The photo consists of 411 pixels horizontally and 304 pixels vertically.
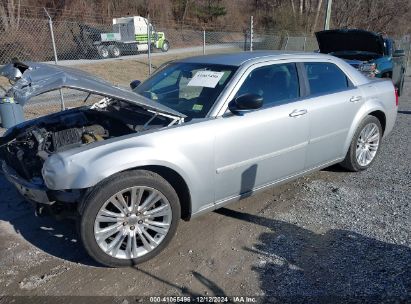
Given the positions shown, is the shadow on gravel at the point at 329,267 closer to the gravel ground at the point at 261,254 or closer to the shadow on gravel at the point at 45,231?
the gravel ground at the point at 261,254

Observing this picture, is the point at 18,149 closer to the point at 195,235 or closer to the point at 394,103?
the point at 195,235

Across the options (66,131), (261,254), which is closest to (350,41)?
(261,254)

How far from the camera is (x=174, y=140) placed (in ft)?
10.2

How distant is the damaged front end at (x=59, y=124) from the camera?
2969 mm

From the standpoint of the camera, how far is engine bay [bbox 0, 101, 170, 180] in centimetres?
338

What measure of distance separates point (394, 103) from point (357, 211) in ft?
6.70

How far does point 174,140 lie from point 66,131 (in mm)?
1159

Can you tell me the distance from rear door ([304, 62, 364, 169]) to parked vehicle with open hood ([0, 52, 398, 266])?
0.05ft

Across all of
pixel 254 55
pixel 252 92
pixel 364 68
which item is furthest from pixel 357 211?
pixel 364 68

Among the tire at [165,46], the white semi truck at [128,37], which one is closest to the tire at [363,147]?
the white semi truck at [128,37]

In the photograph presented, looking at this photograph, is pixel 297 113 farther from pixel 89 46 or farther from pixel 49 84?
pixel 89 46

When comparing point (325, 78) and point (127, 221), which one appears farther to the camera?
point (325, 78)

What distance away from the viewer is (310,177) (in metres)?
4.93

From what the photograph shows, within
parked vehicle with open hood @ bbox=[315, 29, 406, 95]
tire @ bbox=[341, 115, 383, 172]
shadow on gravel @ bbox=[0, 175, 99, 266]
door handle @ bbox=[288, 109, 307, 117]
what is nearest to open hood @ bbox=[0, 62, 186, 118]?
door handle @ bbox=[288, 109, 307, 117]
